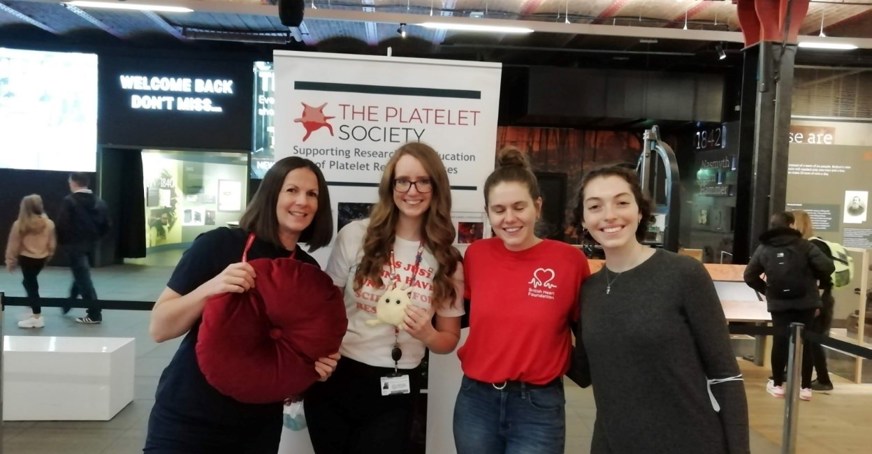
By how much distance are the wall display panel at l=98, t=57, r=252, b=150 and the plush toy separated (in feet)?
29.3

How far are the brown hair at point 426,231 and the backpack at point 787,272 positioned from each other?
4290 millimetres

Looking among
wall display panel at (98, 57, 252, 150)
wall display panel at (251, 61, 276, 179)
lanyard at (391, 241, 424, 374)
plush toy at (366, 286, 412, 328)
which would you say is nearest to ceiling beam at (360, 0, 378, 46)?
wall display panel at (251, 61, 276, 179)

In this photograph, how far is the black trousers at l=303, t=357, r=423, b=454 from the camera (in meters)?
1.85

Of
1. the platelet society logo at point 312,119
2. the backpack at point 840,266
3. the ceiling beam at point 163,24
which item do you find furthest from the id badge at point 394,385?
the ceiling beam at point 163,24

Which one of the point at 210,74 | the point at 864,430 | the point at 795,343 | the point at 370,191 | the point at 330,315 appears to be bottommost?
the point at 864,430

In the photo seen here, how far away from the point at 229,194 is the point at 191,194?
821 mm

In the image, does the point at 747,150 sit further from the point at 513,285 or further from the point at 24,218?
the point at 24,218

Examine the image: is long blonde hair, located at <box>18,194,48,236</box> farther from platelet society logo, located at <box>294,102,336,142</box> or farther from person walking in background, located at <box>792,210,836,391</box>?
person walking in background, located at <box>792,210,836,391</box>

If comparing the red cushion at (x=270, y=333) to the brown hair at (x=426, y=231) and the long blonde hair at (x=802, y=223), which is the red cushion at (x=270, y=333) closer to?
the brown hair at (x=426, y=231)

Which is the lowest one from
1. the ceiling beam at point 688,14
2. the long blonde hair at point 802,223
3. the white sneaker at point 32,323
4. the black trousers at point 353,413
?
the white sneaker at point 32,323

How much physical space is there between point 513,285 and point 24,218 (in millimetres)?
6807

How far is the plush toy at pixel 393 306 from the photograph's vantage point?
5.80ft

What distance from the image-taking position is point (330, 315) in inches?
63.7

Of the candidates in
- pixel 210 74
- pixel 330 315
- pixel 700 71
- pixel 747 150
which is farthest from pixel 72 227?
pixel 700 71
